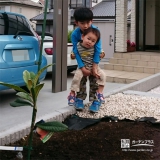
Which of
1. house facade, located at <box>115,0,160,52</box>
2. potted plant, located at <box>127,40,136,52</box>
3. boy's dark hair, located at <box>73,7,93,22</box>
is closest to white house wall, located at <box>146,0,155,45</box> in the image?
house facade, located at <box>115,0,160,52</box>

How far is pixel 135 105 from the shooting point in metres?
5.06

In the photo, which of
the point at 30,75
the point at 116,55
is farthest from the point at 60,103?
the point at 116,55

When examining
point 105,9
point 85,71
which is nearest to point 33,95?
point 85,71

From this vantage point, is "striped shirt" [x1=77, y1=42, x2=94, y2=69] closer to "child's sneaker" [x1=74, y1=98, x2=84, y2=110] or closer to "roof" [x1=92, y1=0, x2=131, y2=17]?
"child's sneaker" [x1=74, y1=98, x2=84, y2=110]

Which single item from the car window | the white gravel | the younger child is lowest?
the white gravel

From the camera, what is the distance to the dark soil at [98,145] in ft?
10.0

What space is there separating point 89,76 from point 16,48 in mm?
1220

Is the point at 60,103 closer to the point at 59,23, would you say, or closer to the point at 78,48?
the point at 78,48

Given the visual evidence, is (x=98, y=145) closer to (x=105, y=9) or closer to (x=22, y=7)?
(x=105, y=9)

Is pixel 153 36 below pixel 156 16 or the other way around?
below

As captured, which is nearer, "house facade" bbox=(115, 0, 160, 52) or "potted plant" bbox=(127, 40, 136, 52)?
"potted plant" bbox=(127, 40, 136, 52)

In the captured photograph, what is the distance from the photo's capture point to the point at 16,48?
16.1 ft

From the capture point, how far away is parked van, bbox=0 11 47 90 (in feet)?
15.4

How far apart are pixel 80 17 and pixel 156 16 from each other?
9775 mm
